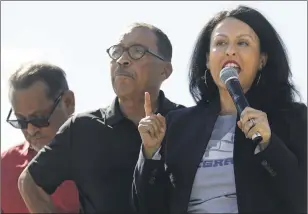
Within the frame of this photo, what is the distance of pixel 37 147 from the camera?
5.59m

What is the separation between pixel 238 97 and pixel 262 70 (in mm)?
782

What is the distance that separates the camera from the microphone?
3242 millimetres

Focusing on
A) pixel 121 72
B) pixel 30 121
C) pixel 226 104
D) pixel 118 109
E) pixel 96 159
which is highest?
pixel 121 72

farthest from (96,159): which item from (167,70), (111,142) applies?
(167,70)

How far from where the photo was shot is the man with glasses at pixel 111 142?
182 inches

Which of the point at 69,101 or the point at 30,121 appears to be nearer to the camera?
the point at 30,121

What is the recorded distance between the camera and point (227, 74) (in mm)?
3682

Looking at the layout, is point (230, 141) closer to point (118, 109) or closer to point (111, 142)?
point (111, 142)

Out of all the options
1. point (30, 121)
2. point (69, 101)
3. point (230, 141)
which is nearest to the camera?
point (230, 141)

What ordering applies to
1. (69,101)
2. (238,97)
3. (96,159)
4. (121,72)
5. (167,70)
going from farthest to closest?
(69,101) → (167,70) → (121,72) → (96,159) → (238,97)

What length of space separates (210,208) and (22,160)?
96.7 inches

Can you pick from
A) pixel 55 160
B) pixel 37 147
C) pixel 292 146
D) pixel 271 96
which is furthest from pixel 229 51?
pixel 37 147

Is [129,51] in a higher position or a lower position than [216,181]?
higher

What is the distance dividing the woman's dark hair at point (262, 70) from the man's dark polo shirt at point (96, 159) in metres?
0.65
